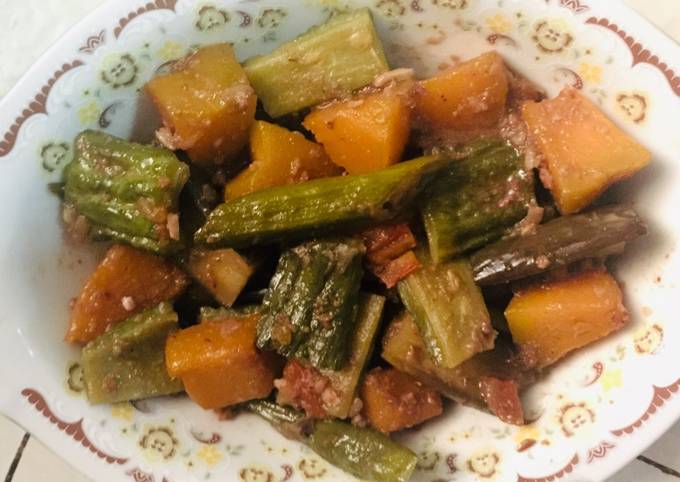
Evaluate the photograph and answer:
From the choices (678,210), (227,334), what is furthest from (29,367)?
(678,210)

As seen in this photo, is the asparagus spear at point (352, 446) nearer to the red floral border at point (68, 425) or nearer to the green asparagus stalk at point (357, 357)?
the green asparagus stalk at point (357, 357)

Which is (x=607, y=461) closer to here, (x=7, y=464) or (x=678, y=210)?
(x=678, y=210)

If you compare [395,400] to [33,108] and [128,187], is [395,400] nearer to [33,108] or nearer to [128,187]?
[128,187]

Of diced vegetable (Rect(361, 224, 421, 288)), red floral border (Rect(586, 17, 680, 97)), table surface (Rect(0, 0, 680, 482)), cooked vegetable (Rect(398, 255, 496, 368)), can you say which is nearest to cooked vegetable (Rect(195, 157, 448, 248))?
diced vegetable (Rect(361, 224, 421, 288))

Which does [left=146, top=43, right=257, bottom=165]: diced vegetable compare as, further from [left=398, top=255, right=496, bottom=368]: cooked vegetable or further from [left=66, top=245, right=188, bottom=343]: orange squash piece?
[left=398, top=255, right=496, bottom=368]: cooked vegetable

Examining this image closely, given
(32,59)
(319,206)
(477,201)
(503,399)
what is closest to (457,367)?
(503,399)

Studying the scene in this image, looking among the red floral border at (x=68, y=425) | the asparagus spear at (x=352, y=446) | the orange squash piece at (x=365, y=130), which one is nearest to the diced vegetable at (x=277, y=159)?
the orange squash piece at (x=365, y=130)
